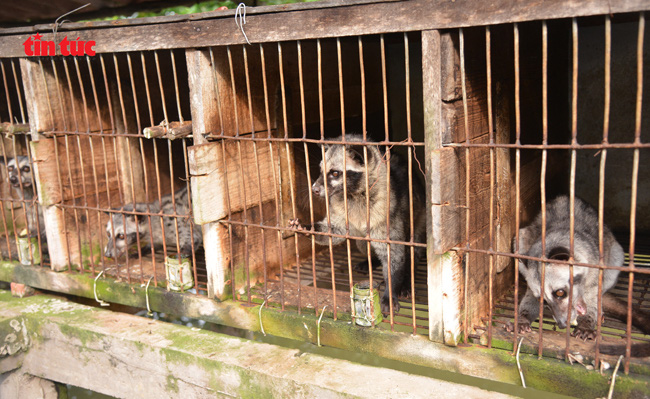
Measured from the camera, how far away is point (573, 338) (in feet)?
11.8

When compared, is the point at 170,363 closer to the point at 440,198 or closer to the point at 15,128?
the point at 440,198

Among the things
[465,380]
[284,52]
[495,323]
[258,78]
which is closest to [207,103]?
[258,78]

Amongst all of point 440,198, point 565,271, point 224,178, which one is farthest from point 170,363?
point 565,271

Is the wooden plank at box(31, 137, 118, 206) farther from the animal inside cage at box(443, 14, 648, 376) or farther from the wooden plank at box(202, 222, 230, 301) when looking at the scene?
the animal inside cage at box(443, 14, 648, 376)

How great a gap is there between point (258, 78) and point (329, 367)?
7.48ft

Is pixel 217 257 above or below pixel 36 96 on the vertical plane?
below

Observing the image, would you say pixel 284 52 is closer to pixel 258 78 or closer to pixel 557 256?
pixel 258 78

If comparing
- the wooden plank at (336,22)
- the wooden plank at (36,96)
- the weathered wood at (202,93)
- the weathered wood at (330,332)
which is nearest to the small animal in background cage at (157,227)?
the weathered wood at (330,332)

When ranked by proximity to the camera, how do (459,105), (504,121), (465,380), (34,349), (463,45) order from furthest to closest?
(465,380), (34,349), (504,121), (459,105), (463,45)

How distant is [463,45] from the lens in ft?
10.6

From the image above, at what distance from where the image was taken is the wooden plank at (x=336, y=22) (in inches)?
113

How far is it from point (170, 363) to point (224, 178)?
4.61ft

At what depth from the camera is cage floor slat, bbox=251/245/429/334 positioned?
424cm

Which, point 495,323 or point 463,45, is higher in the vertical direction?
point 463,45
